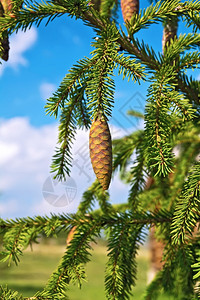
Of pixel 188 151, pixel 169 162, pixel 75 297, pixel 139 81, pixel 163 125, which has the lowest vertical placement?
pixel 169 162

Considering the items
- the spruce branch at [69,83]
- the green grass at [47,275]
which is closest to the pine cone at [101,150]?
the spruce branch at [69,83]

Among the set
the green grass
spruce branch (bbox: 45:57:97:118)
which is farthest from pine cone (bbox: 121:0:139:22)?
the green grass

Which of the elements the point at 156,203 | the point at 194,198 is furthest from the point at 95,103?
the point at 156,203

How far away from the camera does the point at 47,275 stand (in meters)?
17.5

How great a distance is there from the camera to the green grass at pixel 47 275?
11.2 metres

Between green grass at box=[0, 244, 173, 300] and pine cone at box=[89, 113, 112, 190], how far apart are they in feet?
24.9

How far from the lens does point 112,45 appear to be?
956 mm

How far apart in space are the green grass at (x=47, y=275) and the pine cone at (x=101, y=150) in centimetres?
758

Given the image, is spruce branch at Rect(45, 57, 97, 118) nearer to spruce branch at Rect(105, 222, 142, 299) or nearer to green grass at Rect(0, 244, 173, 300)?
spruce branch at Rect(105, 222, 142, 299)

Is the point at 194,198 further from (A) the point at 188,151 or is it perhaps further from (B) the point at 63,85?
(A) the point at 188,151

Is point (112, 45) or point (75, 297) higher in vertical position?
point (75, 297)

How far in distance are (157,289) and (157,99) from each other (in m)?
1.05

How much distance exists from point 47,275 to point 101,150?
1796 centimetres

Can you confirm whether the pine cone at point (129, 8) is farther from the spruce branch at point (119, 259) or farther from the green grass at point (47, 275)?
the green grass at point (47, 275)
